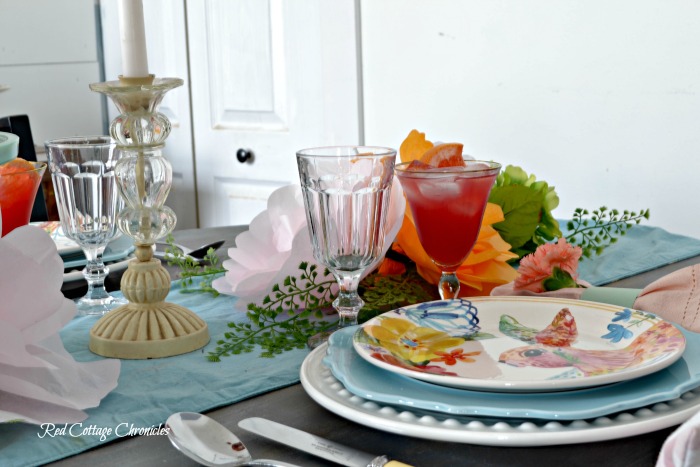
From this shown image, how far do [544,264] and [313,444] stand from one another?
41cm

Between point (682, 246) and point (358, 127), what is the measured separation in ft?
5.29

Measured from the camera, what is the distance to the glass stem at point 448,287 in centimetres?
89

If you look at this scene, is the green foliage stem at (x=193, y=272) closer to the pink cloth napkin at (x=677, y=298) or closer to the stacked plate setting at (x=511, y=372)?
the stacked plate setting at (x=511, y=372)

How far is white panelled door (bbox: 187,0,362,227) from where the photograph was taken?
279 cm

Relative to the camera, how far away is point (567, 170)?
2322 millimetres

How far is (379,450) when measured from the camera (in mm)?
598

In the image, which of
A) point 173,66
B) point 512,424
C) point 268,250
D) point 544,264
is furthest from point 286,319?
point 173,66

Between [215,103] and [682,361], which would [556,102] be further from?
[682,361]

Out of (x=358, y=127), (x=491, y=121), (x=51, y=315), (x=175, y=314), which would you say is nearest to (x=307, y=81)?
(x=358, y=127)

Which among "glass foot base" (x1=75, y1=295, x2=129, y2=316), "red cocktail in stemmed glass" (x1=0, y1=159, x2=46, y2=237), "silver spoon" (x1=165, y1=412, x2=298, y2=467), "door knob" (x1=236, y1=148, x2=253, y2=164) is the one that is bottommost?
"door knob" (x1=236, y1=148, x2=253, y2=164)

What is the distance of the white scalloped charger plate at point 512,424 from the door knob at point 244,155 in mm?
2527

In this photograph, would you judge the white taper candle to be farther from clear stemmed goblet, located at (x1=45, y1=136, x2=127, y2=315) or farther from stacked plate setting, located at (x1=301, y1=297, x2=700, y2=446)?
stacked plate setting, located at (x1=301, y1=297, x2=700, y2=446)

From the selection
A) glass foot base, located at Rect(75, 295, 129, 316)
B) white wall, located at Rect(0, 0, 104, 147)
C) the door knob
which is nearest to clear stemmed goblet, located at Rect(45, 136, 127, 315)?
glass foot base, located at Rect(75, 295, 129, 316)

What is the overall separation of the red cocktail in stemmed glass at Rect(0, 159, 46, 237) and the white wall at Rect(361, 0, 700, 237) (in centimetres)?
160
